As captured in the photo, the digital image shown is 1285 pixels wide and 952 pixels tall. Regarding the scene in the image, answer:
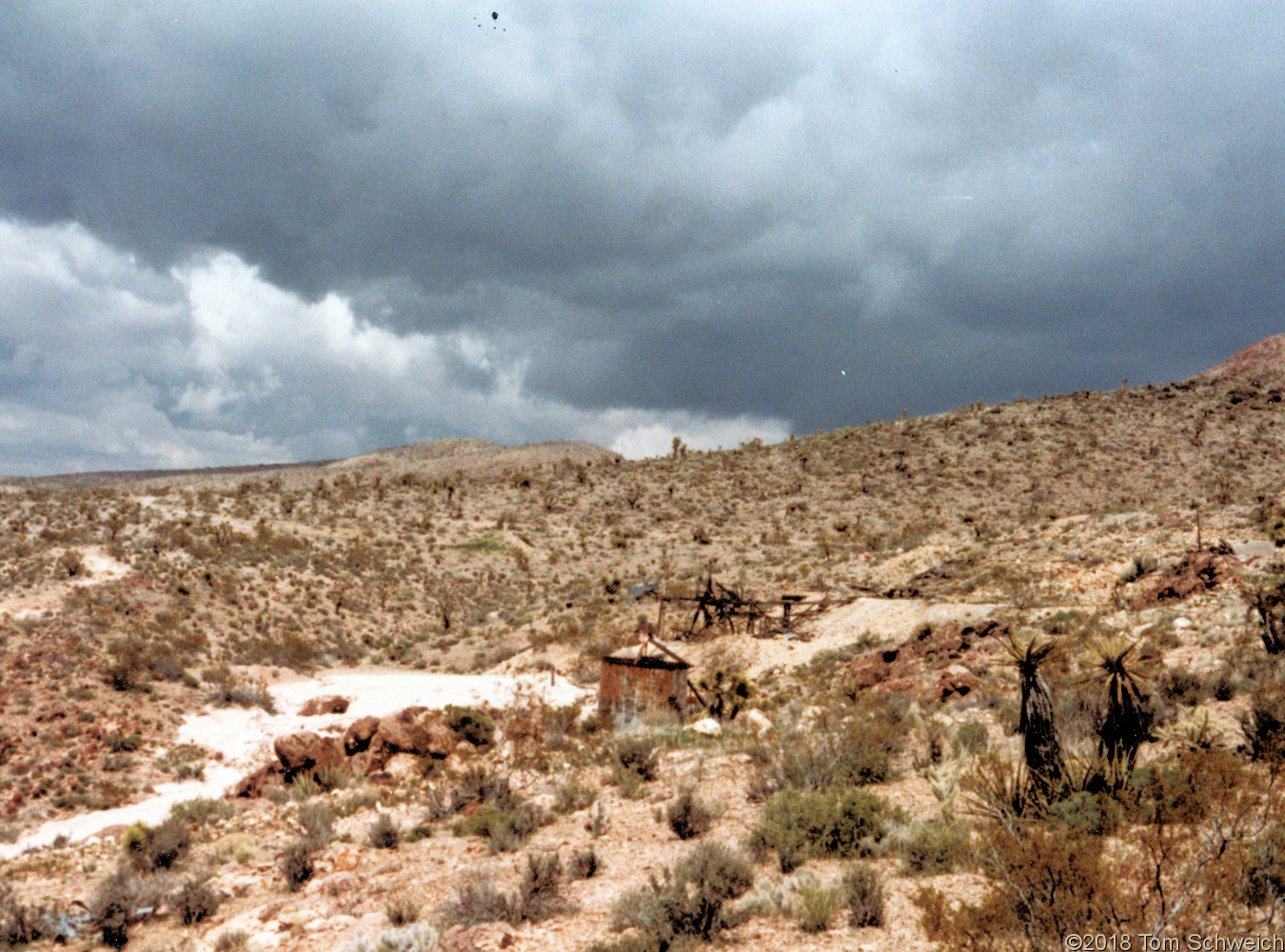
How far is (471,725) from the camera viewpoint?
56.4ft

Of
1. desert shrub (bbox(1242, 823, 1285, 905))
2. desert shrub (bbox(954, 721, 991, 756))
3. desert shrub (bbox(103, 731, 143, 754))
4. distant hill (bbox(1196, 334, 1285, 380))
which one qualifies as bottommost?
desert shrub (bbox(103, 731, 143, 754))

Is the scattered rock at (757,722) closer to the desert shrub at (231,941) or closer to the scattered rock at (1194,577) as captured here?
the desert shrub at (231,941)

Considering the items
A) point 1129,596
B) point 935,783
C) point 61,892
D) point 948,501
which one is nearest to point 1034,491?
point 948,501

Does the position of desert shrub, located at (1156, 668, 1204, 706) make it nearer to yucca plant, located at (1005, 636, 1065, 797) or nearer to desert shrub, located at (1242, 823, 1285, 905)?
yucca plant, located at (1005, 636, 1065, 797)

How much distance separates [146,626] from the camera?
86.9 feet

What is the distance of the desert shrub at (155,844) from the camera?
1130 cm

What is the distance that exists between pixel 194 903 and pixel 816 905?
7632mm

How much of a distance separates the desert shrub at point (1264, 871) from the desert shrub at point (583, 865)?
6.52 meters

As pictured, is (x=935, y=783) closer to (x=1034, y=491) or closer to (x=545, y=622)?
(x=545, y=622)

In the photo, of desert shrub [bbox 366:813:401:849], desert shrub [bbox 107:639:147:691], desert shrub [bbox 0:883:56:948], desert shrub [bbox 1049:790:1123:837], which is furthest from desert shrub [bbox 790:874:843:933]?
desert shrub [bbox 107:639:147:691]

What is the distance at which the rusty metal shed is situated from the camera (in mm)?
17203

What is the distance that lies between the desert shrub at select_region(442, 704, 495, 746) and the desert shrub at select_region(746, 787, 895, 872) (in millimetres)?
8795

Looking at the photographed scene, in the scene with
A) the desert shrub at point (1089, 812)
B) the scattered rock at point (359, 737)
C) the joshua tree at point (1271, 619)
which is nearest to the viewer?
the desert shrub at point (1089, 812)

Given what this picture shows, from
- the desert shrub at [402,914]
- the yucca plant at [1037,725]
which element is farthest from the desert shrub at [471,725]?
the yucca plant at [1037,725]
